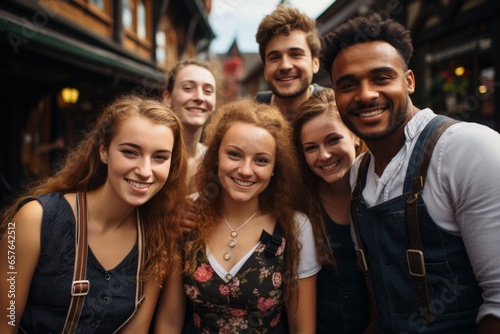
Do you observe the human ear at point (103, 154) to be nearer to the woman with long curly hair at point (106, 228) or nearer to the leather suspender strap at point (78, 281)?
the woman with long curly hair at point (106, 228)

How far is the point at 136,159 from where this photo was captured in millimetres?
1948

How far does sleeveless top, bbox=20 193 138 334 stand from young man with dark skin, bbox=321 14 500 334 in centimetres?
132

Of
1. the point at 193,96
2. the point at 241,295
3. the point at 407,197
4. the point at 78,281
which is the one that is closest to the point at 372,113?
the point at 407,197

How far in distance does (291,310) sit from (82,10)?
23.7 ft

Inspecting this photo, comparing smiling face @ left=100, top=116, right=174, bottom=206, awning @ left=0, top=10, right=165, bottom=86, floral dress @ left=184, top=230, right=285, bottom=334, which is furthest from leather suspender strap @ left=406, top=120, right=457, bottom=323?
awning @ left=0, top=10, right=165, bottom=86

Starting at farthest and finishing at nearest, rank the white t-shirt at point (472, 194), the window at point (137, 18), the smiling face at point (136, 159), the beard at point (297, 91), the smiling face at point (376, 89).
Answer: the window at point (137, 18) < the beard at point (297, 91) < the smiling face at point (136, 159) < the smiling face at point (376, 89) < the white t-shirt at point (472, 194)

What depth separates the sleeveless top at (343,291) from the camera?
2240 millimetres

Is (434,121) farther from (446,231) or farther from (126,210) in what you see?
(126,210)

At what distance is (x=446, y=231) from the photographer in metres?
1.60

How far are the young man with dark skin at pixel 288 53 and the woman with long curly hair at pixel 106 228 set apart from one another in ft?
4.73

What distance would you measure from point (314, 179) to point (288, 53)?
1.41 metres

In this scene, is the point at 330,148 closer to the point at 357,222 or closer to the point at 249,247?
the point at 357,222

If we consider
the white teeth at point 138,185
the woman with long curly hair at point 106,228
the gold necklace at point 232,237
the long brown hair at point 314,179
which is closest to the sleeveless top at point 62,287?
the woman with long curly hair at point 106,228

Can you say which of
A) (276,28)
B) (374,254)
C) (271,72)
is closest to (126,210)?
(374,254)
